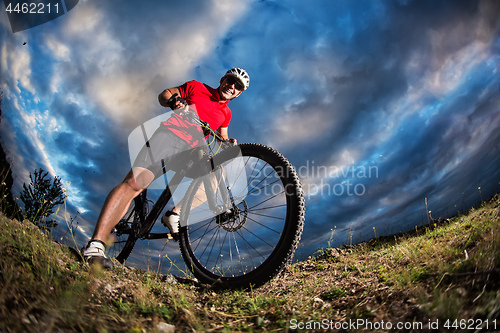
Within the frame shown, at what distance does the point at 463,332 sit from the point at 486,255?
2.53 ft

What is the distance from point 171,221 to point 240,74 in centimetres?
277

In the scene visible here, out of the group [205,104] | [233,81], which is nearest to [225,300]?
[205,104]

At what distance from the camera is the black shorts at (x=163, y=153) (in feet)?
9.55

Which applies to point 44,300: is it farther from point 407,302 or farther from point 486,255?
point 486,255

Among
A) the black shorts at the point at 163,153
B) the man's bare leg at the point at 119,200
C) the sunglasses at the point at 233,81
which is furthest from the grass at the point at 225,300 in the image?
the sunglasses at the point at 233,81

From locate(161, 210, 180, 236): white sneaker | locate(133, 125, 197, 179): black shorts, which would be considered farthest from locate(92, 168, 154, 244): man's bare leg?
locate(161, 210, 180, 236): white sneaker

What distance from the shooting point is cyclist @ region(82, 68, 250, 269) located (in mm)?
2467

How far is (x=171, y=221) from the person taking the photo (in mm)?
3139

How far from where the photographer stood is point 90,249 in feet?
7.48

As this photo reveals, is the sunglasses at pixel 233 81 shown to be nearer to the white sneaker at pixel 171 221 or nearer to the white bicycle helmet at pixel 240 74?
the white bicycle helmet at pixel 240 74

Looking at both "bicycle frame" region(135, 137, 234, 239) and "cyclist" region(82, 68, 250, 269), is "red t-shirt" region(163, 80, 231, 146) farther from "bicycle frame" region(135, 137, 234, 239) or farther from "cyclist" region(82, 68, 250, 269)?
"bicycle frame" region(135, 137, 234, 239)

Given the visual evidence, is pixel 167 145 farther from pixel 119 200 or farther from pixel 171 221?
pixel 171 221

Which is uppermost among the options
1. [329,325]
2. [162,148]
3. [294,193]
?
[162,148]

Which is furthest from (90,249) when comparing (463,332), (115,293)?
(463,332)
